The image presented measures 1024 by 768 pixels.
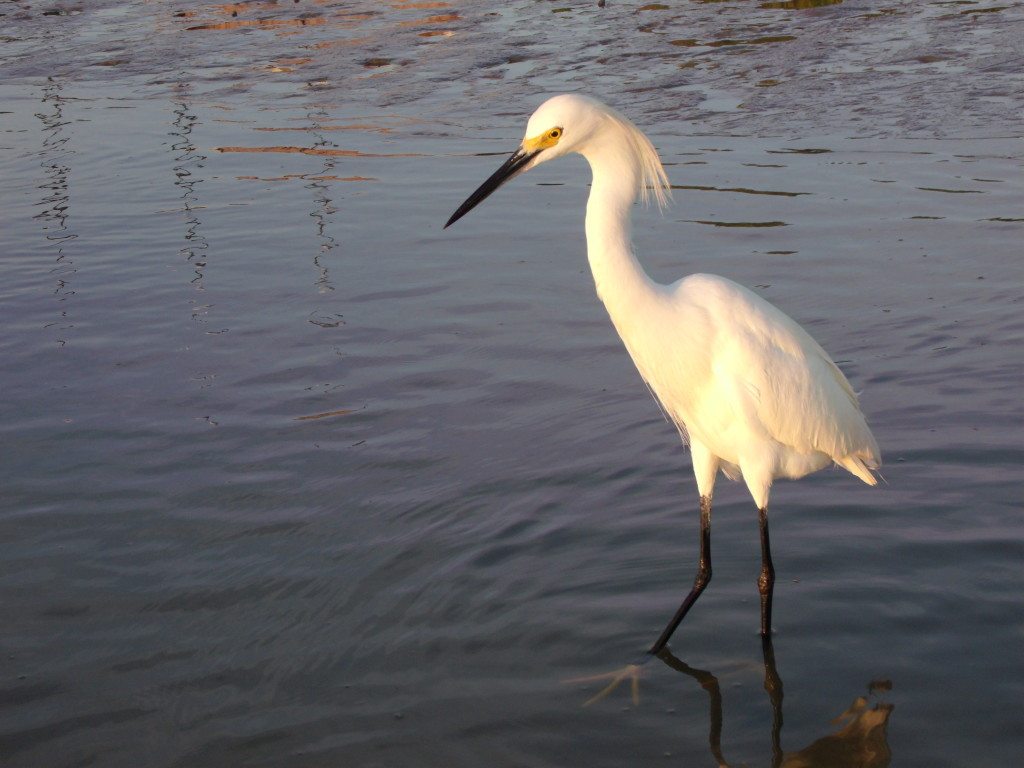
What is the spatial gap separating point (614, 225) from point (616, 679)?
5.27 ft

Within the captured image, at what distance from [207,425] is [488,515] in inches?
68.5

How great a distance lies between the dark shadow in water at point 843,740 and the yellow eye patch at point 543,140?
6.63 feet

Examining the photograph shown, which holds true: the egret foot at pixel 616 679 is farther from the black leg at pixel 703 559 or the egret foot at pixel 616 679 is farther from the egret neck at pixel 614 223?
the egret neck at pixel 614 223

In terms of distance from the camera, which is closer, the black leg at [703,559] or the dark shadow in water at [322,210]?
the black leg at [703,559]

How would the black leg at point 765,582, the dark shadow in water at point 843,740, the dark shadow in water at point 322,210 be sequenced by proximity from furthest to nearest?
the dark shadow in water at point 322,210
the black leg at point 765,582
the dark shadow in water at point 843,740

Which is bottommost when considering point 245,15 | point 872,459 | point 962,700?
point 962,700

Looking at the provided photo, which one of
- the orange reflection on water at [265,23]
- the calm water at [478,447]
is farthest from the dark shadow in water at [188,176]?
the orange reflection on water at [265,23]

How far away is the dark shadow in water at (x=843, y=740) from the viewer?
3.96 m

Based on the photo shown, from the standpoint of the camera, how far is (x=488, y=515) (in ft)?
17.9

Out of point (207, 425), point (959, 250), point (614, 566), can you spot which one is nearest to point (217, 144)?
point (207, 425)

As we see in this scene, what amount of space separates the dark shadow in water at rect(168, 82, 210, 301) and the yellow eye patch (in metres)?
4.14

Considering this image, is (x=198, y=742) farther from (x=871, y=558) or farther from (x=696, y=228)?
(x=696, y=228)

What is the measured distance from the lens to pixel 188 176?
11.0 metres

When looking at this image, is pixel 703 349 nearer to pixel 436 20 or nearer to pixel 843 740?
pixel 843 740
